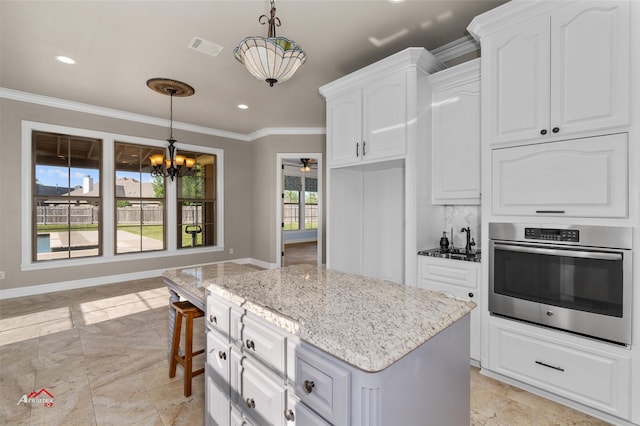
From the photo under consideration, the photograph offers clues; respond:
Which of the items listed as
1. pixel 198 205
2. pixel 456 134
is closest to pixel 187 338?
pixel 456 134

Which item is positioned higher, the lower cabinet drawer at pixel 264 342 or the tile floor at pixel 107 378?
the lower cabinet drawer at pixel 264 342

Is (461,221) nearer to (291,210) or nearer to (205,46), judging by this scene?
(205,46)

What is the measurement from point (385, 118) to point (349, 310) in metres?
2.13

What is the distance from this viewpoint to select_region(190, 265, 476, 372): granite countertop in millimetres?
846

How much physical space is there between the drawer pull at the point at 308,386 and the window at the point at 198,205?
567 cm

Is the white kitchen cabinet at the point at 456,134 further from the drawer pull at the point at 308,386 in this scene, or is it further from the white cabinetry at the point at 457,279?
the drawer pull at the point at 308,386

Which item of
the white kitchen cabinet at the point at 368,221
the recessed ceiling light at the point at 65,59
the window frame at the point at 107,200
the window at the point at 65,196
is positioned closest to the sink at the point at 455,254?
the white kitchen cabinet at the point at 368,221

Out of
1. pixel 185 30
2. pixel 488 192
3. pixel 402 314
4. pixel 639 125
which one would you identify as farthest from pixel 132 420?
pixel 639 125

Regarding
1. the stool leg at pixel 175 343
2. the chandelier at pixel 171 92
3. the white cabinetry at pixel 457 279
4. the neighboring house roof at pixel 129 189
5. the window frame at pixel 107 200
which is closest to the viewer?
the stool leg at pixel 175 343

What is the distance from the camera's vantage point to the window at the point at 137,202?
5.30 meters

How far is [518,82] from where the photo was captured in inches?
83.7

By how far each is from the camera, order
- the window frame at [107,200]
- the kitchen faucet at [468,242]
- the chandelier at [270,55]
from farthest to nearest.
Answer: the window frame at [107,200], the kitchen faucet at [468,242], the chandelier at [270,55]

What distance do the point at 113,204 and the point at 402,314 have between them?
18.2ft

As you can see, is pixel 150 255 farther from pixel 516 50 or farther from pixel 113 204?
pixel 516 50
